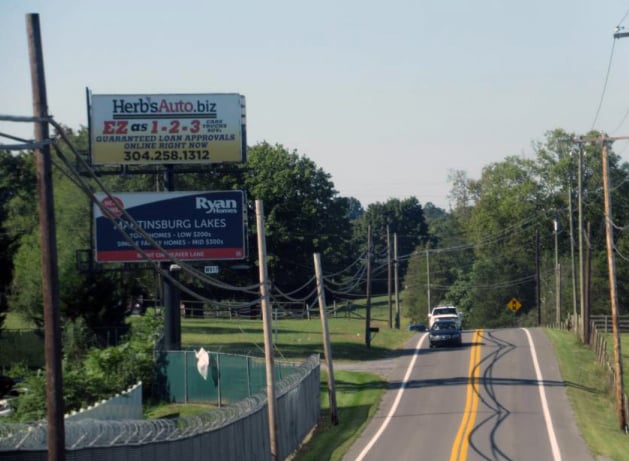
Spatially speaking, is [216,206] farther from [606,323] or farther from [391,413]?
[606,323]

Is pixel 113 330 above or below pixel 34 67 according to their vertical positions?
below

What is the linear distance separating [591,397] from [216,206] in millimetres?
16938

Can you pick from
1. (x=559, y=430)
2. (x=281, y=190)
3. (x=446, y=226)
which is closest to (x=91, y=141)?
(x=559, y=430)

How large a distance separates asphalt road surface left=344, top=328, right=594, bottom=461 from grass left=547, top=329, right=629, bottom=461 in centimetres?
45

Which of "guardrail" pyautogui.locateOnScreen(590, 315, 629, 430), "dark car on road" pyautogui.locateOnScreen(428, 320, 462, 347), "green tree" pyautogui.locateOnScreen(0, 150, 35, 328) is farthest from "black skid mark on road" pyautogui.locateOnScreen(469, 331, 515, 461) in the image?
"green tree" pyautogui.locateOnScreen(0, 150, 35, 328)

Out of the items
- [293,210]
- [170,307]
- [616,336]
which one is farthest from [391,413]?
[293,210]

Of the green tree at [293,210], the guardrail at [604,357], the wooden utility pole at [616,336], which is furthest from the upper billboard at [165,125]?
the green tree at [293,210]

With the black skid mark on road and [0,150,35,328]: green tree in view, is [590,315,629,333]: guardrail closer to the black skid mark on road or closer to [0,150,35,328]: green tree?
the black skid mark on road

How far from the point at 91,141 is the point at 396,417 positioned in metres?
16.0

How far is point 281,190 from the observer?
8025 cm

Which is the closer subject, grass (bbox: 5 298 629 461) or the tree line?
grass (bbox: 5 298 629 461)

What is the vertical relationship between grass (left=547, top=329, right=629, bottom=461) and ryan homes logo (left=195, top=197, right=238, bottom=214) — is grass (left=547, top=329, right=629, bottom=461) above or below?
below

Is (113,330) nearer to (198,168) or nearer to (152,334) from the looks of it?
(152,334)

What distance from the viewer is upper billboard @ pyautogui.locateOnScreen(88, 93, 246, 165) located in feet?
122
